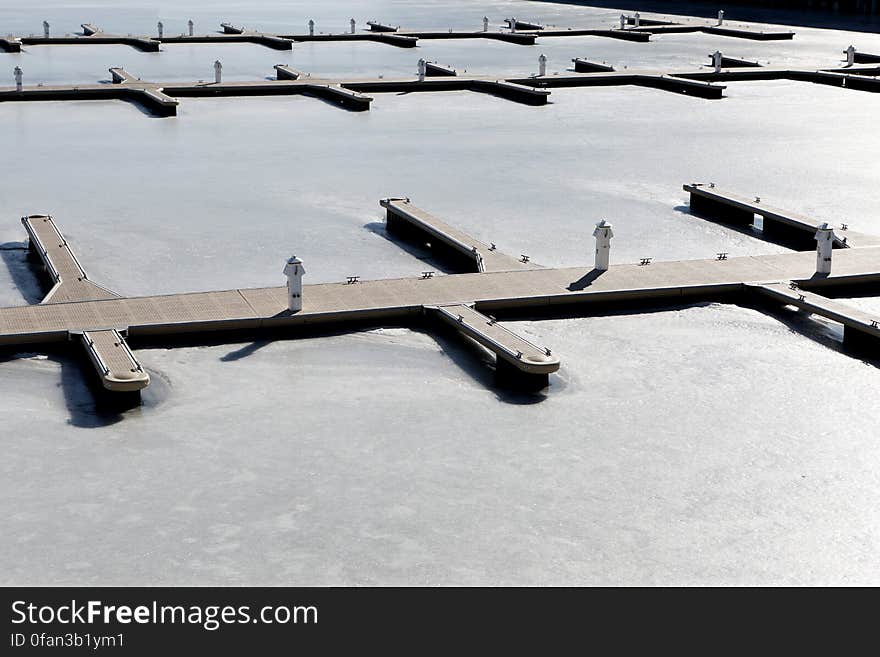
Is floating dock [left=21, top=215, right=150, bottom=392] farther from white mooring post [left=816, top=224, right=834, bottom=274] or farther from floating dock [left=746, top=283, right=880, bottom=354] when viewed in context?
white mooring post [left=816, top=224, right=834, bottom=274]

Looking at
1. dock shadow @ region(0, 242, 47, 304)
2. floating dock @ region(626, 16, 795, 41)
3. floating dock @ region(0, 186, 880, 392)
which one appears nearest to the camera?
floating dock @ region(0, 186, 880, 392)

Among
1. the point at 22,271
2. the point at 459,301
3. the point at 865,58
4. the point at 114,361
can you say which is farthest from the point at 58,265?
the point at 865,58

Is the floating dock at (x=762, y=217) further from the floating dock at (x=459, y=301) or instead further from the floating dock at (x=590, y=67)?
the floating dock at (x=590, y=67)

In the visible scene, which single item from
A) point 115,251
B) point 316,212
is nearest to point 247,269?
point 115,251

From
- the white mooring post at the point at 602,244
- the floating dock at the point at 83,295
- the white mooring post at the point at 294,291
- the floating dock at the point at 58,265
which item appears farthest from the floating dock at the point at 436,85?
the white mooring post at the point at 294,291

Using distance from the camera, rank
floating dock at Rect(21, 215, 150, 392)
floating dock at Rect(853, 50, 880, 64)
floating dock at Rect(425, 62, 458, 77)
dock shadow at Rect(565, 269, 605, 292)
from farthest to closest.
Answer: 1. floating dock at Rect(853, 50, 880, 64)
2. floating dock at Rect(425, 62, 458, 77)
3. dock shadow at Rect(565, 269, 605, 292)
4. floating dock at Rect(21, 215, 150, 392)

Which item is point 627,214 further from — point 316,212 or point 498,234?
point 316,212

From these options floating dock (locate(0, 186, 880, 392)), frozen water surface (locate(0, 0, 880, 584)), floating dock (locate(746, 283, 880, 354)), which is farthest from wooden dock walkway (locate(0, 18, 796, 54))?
floating dock (locate(746, 283, 880, 354))
